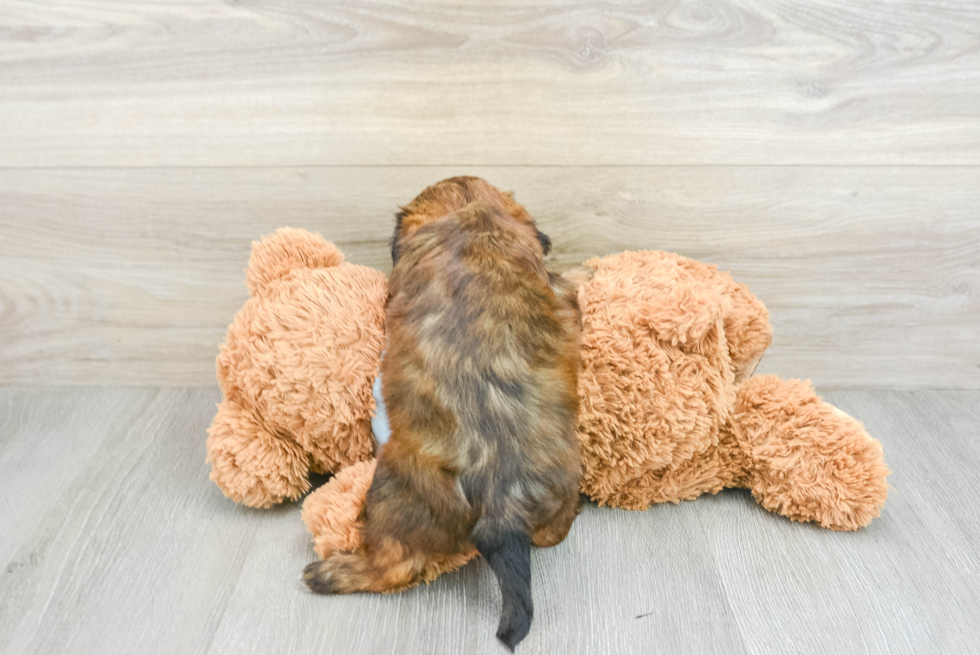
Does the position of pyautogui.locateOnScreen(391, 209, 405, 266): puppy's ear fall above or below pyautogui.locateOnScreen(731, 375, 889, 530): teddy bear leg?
above

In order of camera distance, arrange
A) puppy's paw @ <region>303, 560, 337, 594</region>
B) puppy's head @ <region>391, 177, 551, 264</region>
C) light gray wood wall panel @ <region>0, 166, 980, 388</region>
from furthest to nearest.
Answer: light gray wood wall panel @ <region>0, 166, 980, 388</region> → puppy's head @ <region>391, 177, 551, 264</region> → puppy's paw @ <region>303, 560, 337, 594</region>

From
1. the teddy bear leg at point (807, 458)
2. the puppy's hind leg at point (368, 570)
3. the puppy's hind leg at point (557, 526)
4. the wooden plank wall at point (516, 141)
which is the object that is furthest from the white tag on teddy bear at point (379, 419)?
the teddy bear leg at point (807, 458)

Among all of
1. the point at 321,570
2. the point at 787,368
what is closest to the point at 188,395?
the point at 321,570

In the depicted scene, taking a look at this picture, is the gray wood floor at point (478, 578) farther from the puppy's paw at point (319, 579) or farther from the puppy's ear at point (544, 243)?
the puppy's ear at point (544, 243)

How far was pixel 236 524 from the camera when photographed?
3.52ft

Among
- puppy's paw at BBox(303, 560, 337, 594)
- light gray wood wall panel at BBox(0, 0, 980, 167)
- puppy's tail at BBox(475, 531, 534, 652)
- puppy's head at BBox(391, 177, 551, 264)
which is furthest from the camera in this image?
light gray wood wall panel at BBox(0, 0, 980, 167)

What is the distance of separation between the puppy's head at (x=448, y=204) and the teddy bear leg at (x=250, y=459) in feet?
1.13

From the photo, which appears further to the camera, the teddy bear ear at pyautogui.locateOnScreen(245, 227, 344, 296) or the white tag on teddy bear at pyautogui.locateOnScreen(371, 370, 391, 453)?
the teddy bear ear at pyautogui.locateOnScreen(245, 227, 344, 296)

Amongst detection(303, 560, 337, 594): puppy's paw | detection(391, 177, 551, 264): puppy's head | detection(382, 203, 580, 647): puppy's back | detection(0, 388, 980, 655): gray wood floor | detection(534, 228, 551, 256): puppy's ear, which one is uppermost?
detection(391, 177, 551, 264): puppy's head

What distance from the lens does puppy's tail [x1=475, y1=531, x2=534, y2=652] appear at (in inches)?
31.7

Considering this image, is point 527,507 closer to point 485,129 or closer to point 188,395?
point 485,129

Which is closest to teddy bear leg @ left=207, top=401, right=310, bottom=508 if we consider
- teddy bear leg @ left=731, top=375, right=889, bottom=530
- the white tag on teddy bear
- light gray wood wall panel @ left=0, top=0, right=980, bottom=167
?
the white tag on teddy bear

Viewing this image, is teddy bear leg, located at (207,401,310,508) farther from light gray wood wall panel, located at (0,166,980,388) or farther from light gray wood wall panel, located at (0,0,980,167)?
light gray wood wall panel, located at (0,0,980,167)

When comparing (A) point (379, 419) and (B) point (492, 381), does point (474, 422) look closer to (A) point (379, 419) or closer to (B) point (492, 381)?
(B) point (492, 381)
